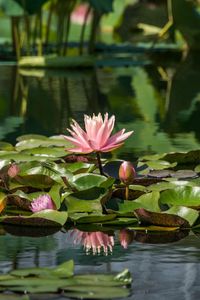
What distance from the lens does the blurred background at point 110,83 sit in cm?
396

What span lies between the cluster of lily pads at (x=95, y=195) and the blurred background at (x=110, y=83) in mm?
571

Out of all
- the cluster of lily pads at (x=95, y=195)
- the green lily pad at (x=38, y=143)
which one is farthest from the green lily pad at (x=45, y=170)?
the green lily pad at (x=38, y=143)

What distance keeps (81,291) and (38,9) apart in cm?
478

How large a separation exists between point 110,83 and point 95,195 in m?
3.56

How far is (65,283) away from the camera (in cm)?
173

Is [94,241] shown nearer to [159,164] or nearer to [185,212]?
[185,212]

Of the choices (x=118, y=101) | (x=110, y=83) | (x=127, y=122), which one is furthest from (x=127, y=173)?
(x=110, y=83)

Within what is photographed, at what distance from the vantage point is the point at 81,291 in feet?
5.59

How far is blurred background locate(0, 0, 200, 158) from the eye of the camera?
396cm

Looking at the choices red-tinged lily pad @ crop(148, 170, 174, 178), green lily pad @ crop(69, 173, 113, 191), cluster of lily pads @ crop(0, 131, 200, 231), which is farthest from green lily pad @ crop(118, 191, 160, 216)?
red-tinged lily pad @ crop(148, 170, 174, 178)

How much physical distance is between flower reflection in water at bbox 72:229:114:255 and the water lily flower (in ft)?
0.29

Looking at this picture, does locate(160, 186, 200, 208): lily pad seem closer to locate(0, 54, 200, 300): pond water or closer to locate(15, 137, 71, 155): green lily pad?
locate(0, 54, 200, 300): pond water

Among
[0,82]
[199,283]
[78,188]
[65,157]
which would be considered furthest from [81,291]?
[0,82]

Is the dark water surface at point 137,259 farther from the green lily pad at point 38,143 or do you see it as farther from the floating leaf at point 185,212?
the green lily pad at point 38,143
